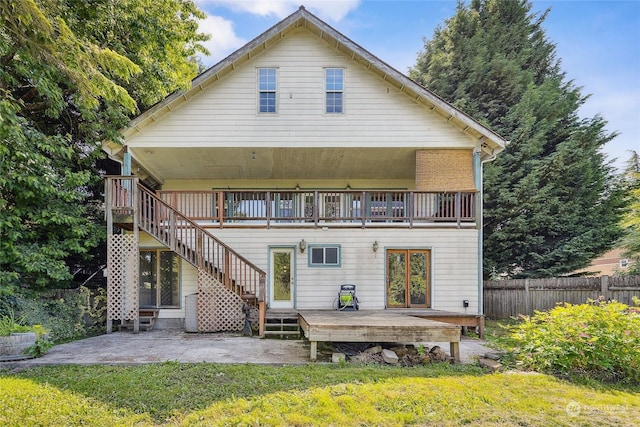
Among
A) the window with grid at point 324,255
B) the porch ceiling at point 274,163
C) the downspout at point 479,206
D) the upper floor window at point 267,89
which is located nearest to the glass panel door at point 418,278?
the downspout at point 479,206

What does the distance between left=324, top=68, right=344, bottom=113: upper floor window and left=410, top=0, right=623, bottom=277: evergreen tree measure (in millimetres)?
7807

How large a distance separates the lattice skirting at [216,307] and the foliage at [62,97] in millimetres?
3583

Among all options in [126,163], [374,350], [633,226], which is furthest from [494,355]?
[633,226]

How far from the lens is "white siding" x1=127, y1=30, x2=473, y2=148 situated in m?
9.74

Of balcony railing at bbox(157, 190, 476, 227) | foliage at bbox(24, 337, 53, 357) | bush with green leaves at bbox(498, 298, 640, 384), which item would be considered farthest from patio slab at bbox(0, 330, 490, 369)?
balcony railing at bbox(157, 190, 476, 227)

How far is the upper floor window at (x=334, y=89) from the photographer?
33.0 ft

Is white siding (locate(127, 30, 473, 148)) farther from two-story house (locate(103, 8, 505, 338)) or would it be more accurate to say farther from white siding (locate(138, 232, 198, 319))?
white siding (locate(138, 232, 198, 319))

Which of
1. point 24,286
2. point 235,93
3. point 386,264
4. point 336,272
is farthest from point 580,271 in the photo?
point 24,286

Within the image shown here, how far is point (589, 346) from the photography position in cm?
520

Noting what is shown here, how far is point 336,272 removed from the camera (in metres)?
9.84

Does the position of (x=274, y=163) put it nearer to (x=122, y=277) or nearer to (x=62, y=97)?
(x=122, y=277)

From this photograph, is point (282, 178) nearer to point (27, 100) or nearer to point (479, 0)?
point (27, 100)

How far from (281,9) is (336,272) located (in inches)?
354

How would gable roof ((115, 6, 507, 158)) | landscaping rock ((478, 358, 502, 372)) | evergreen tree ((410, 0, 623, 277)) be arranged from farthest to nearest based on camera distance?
evergreen tree ((410, 0, 623, 277)) → gable roof ((115, 6, 507, 158)) → landscaping rock ((478, 358, 502, 372))
